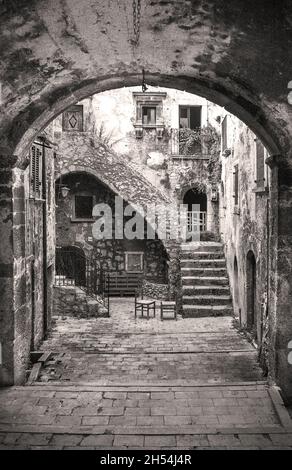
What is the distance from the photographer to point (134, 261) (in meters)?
18.5

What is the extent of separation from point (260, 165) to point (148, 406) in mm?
5917

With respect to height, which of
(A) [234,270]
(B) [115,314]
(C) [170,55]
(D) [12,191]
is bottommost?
(B) [115,314]

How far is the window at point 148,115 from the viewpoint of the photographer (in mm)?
19141

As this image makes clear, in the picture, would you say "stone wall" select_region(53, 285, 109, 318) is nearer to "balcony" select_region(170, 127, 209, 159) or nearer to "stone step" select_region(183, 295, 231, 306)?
"stone step" select_region(183, 295, 231, 306)

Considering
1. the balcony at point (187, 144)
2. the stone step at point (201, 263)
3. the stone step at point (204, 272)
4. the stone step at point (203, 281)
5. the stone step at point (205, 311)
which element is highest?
the balcony at point (187, 144)

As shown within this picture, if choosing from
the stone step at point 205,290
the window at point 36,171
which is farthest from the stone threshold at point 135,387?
the stone step at point 205,290

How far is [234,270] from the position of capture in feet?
43.7

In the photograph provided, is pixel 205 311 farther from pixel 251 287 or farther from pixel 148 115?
pixel 148 115

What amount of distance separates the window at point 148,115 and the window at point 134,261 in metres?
6.10

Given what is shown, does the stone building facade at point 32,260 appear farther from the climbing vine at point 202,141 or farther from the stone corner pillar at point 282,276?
the climbing vine at point 202,141

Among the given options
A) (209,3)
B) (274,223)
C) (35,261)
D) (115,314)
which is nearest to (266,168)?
(274,223)

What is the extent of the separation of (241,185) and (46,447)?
9108mm

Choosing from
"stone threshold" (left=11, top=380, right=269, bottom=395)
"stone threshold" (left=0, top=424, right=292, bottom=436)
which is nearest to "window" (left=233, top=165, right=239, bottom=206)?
"stone threshold" (left=11, top=380, right=269, bottom=395)
